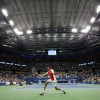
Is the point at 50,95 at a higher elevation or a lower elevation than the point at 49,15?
lower

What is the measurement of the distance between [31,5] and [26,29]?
41.8 feet

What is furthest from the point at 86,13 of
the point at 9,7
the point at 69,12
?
the point at 9,7

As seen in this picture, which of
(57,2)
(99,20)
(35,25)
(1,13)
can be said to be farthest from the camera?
(35,25)

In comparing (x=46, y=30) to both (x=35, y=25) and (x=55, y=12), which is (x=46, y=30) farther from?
(x=55, y=12)

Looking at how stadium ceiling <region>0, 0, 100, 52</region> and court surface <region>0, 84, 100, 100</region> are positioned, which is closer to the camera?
court surface <region>0, 84, 100, 100</region>

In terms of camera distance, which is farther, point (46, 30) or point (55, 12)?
point (46, 30)

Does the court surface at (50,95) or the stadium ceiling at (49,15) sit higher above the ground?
the stadium ceiling at (49,15)

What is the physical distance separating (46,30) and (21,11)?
11.8 metres

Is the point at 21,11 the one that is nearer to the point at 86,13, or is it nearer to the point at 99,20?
the point at 86,13

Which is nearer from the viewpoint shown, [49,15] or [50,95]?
[50,95]

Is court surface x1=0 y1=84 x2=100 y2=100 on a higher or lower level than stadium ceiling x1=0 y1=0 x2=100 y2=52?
lower

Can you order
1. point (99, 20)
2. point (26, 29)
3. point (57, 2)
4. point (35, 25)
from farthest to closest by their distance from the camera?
point (26, 29), point (35, 25), point (99, 20), point (57, 2)

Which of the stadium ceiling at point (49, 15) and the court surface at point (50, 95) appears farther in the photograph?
the stadium ceiling at point (49, 15)

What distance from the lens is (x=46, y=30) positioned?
40.0m
